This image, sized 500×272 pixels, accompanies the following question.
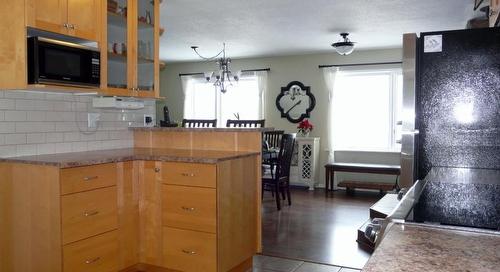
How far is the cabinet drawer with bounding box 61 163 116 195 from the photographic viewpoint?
2273mm

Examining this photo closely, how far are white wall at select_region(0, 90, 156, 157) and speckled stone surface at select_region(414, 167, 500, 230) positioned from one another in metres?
2.31

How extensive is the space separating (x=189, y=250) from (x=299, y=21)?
2.99 metres

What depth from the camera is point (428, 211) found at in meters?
1.06

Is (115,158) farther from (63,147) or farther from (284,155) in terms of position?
(284,155)

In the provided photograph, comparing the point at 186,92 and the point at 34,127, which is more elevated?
the point at 186,92

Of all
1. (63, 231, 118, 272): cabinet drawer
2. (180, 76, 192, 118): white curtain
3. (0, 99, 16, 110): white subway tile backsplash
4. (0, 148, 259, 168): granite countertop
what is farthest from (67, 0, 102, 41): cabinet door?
(180, 76, 192, 118): white curtain

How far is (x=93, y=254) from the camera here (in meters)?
2.45

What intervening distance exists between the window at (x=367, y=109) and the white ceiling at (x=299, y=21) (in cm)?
61

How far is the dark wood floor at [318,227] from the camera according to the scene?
3.33 metres

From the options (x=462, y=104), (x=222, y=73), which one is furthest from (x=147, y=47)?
(x=222, y=73)

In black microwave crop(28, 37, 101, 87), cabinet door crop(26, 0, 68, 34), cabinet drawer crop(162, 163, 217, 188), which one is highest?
cabinet door crop(26, 0, 68, 34)

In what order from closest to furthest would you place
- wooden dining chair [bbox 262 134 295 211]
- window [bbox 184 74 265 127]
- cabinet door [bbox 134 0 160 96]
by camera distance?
1. cabinet door [bbox 134 0 160 96]
2. wooden dining chair [bbox 262 134 295 211]
3. window [bbox 184 74 265 127]

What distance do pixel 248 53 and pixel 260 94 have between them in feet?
2.50

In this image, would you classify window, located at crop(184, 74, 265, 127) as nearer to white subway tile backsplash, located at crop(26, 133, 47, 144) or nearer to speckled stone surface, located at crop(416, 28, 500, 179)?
white subway tile backsplash, located at crop(26, 133, 47, 144)
